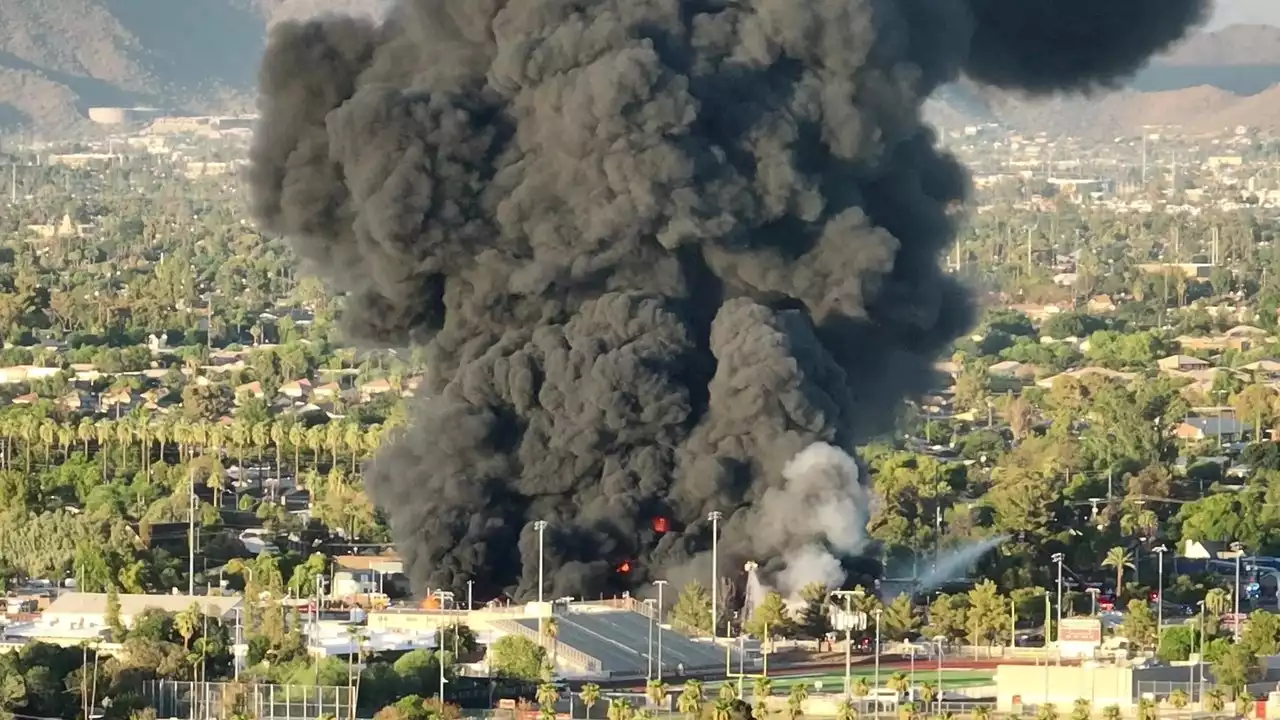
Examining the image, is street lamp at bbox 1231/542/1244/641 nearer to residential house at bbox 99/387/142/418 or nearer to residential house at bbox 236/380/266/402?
residential house at bbox 99/387/142/418

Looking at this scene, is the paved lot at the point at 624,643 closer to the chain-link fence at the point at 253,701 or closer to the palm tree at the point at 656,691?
the palm tree at the point at 656,691

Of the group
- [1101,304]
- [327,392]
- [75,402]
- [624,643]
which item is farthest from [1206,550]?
[1101,304]

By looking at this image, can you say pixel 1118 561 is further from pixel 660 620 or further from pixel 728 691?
pixel 728 691

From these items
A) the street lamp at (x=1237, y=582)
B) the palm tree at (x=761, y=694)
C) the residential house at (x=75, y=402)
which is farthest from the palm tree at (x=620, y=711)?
the residential house at (x=75, y=402)

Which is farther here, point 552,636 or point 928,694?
point 552,636

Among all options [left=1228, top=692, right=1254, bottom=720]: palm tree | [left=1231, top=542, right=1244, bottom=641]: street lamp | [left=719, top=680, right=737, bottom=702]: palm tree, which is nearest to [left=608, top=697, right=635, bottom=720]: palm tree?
[left=719, top=680, right=737, bottom=702]: palm tree

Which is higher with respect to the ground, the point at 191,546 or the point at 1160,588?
the point at 191,546
